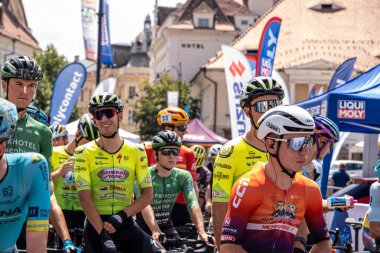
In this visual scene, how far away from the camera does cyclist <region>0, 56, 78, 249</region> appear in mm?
6758

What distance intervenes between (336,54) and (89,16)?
30906 mm

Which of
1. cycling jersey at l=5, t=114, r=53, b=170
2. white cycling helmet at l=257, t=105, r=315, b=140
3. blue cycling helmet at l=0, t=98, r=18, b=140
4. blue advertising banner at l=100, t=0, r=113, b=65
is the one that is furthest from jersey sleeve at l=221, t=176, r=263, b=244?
blue advertising banner at l=100, t=0, r=113, b=65

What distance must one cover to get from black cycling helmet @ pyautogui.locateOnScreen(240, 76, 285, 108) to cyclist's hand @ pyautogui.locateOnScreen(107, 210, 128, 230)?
147 centimetres

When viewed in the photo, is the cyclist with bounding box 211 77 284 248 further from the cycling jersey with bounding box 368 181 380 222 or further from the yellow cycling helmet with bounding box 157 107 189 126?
the yellow cycling helmet with bounding box 157 107 189 126

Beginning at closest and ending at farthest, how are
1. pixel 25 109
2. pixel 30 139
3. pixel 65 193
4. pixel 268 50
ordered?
pixel 25 109, pixel 30 139, pixel 65 193, pixel 268 50

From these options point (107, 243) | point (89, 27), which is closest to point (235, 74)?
point (107, 243)

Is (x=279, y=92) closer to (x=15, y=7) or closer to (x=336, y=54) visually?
(x=336, y=54)

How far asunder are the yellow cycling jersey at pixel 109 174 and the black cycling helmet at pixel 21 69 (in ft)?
4.09

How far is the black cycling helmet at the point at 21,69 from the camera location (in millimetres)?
6777

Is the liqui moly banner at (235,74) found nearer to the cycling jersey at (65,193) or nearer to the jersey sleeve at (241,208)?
the cycling jersey at (65,193)

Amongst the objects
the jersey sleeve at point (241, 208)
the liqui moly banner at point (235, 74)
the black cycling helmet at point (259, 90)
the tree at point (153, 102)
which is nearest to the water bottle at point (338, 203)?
the black cycling helmet at point (259, 90)

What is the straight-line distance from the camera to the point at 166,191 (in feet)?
32.8

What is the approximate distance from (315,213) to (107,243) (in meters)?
2.44

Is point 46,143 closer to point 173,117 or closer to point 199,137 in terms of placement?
point 173,117
